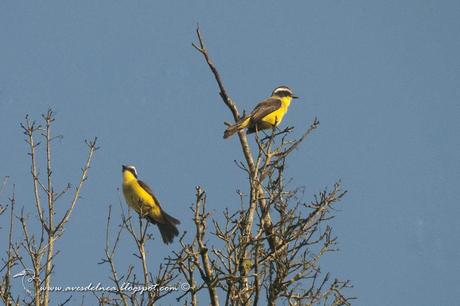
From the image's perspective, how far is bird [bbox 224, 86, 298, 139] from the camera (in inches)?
446

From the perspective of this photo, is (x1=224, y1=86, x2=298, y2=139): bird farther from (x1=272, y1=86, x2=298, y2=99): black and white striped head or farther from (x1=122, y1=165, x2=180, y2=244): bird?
(x1=122, y1=165, x2=180, y2=244): bird

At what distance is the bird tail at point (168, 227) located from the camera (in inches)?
444

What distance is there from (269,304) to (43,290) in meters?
1.87

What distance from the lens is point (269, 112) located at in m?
11.8

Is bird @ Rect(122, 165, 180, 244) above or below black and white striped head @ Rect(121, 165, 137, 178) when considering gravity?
below

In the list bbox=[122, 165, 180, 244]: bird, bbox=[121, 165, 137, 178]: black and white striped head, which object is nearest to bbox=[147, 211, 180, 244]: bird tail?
bbox=[122, 165, 180, 244]: bird

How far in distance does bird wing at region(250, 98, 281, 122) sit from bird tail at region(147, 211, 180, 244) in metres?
1.82

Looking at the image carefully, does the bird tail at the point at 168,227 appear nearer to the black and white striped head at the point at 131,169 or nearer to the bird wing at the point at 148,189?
the bird wing at the point at 148,189

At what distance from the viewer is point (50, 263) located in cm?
681

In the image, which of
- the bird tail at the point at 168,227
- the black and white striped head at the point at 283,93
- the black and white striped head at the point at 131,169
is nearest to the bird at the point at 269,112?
the black and white striped head at the point at 283,93

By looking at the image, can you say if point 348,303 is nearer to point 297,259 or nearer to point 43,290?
point 297,259

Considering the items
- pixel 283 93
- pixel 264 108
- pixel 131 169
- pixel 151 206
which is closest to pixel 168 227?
pixel 151 206

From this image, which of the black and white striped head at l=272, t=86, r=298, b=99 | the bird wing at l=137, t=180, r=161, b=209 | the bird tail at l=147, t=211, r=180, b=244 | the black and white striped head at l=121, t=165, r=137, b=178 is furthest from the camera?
the black and white striped head at l=272, t=86, r=298, b=99

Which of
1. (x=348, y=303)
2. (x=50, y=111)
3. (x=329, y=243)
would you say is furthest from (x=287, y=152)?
(x=50, y=111)
